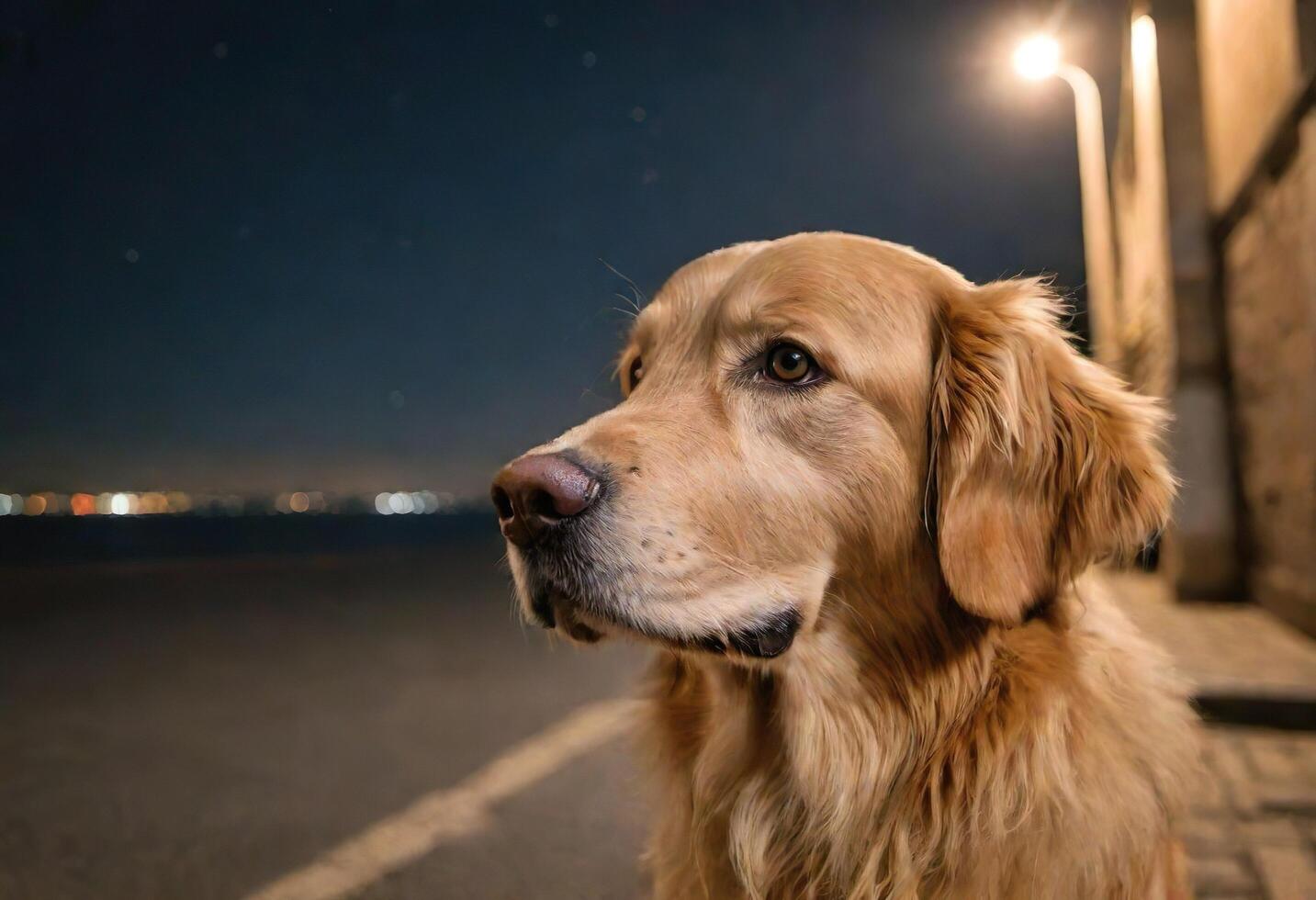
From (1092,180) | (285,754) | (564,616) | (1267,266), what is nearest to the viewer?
(564,616)

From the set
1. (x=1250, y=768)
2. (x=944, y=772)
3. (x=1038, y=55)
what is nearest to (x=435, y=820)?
(x=944, y=772)

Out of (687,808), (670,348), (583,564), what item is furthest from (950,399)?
(687,808)

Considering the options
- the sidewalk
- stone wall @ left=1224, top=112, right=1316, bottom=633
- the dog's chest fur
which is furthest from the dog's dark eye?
stone wall @ left=1224, top=112, right=1316, bottom=633

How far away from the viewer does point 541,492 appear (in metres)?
1.85

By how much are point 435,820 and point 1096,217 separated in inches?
425

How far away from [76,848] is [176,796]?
2.25 ft

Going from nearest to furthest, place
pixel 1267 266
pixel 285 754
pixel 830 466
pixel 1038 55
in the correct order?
pixel 830 466
pixel 285 754
pixel 1267 266
pixel 1038 55

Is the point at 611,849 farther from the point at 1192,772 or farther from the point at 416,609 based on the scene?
the point at 416,609

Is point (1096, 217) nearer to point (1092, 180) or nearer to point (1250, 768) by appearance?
point (1092, 180)

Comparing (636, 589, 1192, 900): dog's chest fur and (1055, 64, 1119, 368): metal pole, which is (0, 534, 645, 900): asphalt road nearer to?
(636, 589, 1192, 900): dog's chest fur

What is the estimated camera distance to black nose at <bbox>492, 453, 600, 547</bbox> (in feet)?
5.95

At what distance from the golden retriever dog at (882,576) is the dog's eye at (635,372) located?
32 cm

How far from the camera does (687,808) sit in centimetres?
234

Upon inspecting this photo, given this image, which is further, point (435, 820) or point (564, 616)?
point (435, 820)
